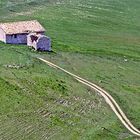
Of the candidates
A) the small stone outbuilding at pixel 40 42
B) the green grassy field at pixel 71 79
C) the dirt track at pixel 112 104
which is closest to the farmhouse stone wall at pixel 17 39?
the small stone outbuilding at pixel 40 42

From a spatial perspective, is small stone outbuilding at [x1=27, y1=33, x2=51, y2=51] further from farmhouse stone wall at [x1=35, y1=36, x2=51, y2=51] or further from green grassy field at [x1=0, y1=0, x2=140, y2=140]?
green grassy field at [x1=0, y1=0, x2=140, y2=140]

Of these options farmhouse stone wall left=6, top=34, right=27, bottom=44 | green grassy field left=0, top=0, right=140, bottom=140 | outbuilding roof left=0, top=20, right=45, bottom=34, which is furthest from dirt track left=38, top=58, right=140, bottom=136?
outbuilding roof left=0, top=20, right=45, bottom=34

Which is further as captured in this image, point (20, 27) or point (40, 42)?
point (20, 27)

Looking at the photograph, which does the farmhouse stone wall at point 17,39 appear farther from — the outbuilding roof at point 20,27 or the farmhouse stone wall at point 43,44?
the farmhouse stone wall at point 43,44

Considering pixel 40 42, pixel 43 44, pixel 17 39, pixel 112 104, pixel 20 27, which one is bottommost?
pixel 112 104

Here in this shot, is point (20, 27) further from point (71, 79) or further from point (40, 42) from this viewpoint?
point (71, 79)

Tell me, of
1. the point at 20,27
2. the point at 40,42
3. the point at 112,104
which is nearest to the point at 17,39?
the point at 20,27
